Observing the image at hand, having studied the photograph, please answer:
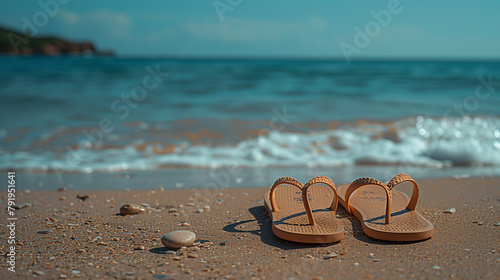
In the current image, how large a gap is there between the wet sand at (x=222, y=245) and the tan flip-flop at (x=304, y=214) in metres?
0.08

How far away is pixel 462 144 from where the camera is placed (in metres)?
5.43

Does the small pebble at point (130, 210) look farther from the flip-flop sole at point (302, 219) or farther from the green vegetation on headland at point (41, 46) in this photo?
the green vegetation on headland at point (41, 46)

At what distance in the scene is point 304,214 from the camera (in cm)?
256

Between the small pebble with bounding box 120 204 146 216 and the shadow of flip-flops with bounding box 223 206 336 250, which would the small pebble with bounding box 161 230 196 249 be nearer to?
the shadow of flip-flops with bounding box 223 206 336 250

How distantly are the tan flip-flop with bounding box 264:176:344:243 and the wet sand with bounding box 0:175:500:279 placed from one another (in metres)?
0.08

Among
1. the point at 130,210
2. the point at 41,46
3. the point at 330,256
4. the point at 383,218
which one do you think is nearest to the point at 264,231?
the point at 330,256

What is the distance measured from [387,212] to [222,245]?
1.00m

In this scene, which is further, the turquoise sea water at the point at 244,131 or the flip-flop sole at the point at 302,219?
the turquoise sea water at the point at 244,131

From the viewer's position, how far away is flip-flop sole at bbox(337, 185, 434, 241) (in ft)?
7.39

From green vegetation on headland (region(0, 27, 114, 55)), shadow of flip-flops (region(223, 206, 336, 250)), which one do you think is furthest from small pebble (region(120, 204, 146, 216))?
green vegetation on headland (region(0, 27, 114, 55))

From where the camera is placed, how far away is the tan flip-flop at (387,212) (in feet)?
7.43

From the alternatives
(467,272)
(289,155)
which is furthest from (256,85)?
(467,272)

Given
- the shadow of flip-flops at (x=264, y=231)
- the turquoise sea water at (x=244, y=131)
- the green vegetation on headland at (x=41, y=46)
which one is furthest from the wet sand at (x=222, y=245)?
the green vegetation on headland at (x=41, y=46)

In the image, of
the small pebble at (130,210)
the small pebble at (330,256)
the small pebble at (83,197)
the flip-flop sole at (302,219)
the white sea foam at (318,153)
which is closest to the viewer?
the small pebble at (330,256)
